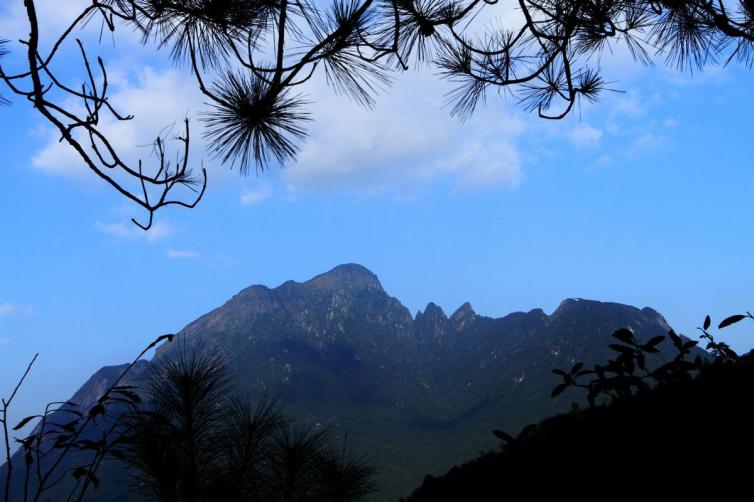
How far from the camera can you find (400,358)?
123312mm

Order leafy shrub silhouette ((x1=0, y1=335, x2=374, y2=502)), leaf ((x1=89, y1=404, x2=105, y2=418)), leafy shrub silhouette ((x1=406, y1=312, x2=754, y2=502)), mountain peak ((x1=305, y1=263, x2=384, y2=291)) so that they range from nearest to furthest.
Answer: leafy shrub silhouette ((x1=406, y1=312, x2=754, y2=502)) < leaf ((x1=89, y1=404, x2=105, y2=418)) < leafy shrub silhouette ((x1=0, y1=335, x2=374, y2=502)) < mountain peak ((x1=305, y1=263, x2=384, y2=291))

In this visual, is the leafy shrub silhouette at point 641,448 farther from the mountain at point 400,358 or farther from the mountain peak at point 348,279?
the mountain peak at point 348,279

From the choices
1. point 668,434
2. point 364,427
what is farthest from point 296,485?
point 364,427

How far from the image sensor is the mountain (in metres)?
85.2

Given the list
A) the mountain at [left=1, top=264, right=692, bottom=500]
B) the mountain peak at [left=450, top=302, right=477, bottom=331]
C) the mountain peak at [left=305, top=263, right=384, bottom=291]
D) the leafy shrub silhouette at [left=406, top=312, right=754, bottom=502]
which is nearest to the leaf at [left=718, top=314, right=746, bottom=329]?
the leafy shrub silhouette at [left=406, top=312, right=754, bottom=502]

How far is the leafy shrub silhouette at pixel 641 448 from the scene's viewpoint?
1.34 m

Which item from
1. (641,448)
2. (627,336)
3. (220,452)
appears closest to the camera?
(641,448)

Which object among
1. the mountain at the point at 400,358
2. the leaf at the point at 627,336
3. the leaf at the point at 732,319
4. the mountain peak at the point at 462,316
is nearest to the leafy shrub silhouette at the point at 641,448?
the leaf at the point at 627,336

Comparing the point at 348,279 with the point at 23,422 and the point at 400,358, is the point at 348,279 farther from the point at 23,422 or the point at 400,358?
the point at 23,422

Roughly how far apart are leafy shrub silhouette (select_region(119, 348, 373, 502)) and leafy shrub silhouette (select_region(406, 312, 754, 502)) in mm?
1188

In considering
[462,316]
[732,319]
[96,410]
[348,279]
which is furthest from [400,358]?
[96,410]

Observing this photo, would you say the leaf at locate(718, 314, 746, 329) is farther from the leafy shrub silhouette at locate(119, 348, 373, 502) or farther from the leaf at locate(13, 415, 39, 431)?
the leaf at locate(13, 415, 39, 431)

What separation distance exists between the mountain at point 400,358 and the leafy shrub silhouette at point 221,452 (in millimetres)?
62257

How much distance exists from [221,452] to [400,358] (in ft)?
400
